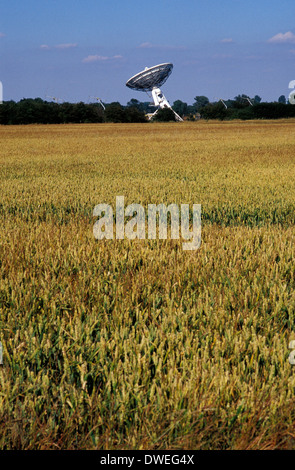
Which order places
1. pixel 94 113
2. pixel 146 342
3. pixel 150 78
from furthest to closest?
pixel 94 113 < pixel 150 78 < pixel 146 342

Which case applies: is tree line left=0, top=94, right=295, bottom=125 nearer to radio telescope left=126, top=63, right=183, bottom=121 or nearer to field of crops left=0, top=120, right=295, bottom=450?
radio telescope left=126, top=63, right=183, bottom=121

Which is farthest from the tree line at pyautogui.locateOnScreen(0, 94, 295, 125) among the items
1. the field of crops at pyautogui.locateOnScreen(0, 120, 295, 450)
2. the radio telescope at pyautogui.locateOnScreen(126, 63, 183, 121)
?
the field of crops at pyautogui.locateOnScreen(0, 120, 295, 450)

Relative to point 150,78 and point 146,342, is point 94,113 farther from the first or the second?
point 146,342

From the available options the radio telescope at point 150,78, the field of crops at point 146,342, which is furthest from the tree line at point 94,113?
the field of crops at point 146,342

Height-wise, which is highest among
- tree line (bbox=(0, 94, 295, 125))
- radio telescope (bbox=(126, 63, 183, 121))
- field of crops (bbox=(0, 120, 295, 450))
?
radio telescope (bbox=(126, 63, 183, 121))

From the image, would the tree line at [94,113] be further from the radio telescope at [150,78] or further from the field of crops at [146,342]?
the field of crops at [146,342]

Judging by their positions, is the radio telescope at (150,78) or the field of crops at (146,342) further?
the radio telescope at (150,78)

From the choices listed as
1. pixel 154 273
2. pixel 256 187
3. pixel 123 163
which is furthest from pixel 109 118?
pixel 154 273

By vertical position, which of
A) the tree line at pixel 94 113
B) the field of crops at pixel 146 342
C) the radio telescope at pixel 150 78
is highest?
the radio telescope at pixel 150 78

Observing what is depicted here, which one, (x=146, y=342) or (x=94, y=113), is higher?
(x=94, y=113)

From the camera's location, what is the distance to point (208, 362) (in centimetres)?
261

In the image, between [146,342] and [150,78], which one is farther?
[150,78]

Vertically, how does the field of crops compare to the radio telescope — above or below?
below

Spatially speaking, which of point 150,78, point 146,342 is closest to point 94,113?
point 150,78
